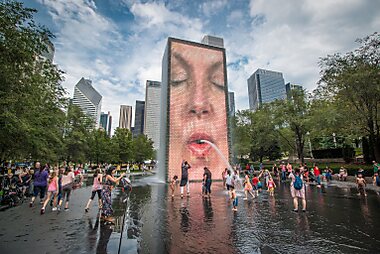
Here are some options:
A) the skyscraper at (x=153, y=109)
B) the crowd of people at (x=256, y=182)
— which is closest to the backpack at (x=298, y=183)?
the crowd of people at (x=256, y=182)

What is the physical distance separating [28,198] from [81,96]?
143691 mm

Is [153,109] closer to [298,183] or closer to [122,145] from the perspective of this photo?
[122,145]

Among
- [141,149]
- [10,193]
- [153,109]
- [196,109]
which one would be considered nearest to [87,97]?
[153,109]

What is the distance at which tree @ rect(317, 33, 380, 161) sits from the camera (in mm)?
19641

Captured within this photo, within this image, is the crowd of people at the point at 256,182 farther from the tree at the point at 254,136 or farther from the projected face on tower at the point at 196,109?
the tree at the point at 254,136

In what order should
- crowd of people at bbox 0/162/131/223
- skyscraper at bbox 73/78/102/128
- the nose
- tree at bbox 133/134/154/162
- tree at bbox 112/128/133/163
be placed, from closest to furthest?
crowd of people at bbox 0/162/131/223, the nose, tree at bbox 112/128/133/163, tree at bbox 133/134/154/162, skyscraper at bbox 73/78/102/128

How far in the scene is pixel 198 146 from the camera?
24.6 m

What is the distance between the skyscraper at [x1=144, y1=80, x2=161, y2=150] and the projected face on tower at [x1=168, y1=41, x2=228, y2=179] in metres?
159

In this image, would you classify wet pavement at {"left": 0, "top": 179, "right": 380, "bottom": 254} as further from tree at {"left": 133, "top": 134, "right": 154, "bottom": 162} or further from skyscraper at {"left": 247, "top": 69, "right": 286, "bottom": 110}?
skyscraper at {"left": 247, "top": 69, "right": 286, "bottom": 110}

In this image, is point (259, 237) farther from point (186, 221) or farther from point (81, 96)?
point (81, 96)

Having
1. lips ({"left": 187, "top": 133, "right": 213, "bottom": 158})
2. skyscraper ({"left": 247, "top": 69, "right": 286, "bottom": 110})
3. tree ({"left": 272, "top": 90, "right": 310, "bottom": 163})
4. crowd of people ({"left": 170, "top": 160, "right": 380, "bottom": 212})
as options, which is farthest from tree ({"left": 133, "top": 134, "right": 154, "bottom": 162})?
skyscraper ({"left": 247, "top": 69, "right": 286, "bottom": 110})

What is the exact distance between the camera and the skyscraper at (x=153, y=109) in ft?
611

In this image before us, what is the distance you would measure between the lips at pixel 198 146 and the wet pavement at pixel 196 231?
15.6 meters

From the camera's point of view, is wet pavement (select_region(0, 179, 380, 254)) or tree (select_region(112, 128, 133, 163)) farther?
tree (select_region(112, 128, 133, 163))
